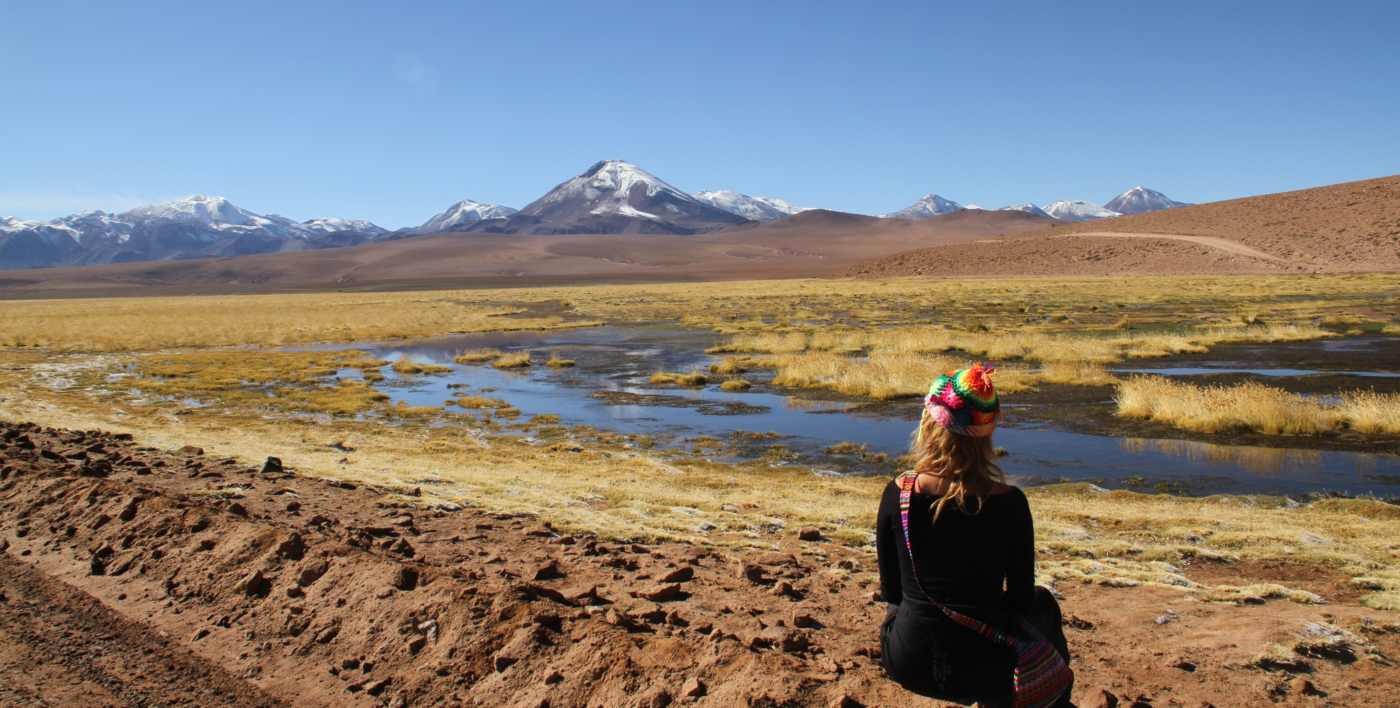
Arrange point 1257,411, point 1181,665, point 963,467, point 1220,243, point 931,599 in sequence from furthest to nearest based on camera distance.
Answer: point 1220,243 < point 1257,411 < point 1181,665 < point 931,599 < point 963,467

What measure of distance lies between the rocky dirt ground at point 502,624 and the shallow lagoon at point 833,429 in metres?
5.15

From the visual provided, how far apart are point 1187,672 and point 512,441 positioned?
11877mm

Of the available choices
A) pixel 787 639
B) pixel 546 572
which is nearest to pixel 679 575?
pixel 546 572

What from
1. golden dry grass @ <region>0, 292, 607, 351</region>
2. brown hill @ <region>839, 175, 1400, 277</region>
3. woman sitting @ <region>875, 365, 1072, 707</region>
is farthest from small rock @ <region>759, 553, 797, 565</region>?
brown hill @ <region>839, 175, 1400, 277</region>

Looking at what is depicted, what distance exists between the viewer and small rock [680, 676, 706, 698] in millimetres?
4125

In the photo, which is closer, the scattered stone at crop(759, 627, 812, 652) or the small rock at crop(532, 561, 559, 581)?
the scattered stone at crop(759, 627, 812, 652)

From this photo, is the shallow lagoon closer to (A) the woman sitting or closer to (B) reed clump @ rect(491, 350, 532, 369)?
(B) reed clump @ rect(491, 350, 532, 369)

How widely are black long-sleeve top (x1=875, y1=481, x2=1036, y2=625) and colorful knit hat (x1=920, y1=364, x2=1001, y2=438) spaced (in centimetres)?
28

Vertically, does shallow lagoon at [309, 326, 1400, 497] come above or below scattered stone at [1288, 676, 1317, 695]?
below

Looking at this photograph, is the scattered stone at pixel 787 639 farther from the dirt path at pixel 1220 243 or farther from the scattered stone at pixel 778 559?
the dirt path at pixel 1220 243

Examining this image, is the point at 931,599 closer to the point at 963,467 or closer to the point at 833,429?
the point at 963,467

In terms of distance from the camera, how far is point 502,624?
4887 millimetres

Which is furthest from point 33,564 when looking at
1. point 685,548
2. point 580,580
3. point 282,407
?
point 282,407

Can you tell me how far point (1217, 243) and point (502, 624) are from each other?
309 feet
